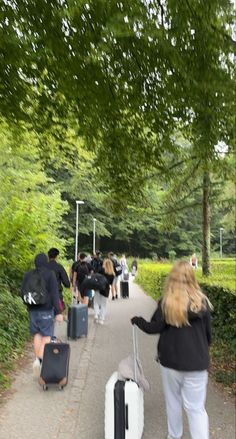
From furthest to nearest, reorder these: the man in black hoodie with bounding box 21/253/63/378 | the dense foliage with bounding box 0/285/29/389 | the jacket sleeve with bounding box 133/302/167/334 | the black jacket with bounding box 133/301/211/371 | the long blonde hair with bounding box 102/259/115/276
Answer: the long blonde hair with bounding box 102/259/115/276
the dense foliage with bounding box 0/285/29/389
the man in black hoodie with bounding box 21/253/63/378
the jacket sleeve with bounding box 133/302/167/334
the black jacket with bounding box 133/301/211/371

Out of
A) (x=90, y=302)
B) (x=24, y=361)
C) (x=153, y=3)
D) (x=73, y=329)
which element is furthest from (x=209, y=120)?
(x=90, y=302)

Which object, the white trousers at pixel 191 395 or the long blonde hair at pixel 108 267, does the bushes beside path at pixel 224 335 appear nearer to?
the white trousers at pixel 191 395

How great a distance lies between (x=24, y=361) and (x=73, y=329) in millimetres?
2108

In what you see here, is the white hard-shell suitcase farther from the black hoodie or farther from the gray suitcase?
the gray suitcase

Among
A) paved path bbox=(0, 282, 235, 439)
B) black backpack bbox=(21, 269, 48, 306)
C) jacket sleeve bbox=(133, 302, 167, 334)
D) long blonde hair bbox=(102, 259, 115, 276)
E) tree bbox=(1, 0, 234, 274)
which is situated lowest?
paved path bbox=(0, 282, 235, 439)

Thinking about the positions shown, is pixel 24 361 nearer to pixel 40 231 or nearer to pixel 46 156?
pixel 46 156

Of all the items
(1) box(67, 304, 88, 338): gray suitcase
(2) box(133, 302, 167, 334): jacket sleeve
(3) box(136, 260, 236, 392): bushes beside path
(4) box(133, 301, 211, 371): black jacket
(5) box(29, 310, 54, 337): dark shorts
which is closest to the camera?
(4) box(133, 301, 211, 371): black jacket

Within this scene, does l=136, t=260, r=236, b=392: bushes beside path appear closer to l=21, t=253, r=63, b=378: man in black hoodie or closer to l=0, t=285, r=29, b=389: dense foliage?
l=21, t=253, r=63, b=378: man in black hoodie

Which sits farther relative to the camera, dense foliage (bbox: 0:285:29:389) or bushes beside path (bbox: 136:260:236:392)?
bushes beside path (bbox: 136:260:236:392)

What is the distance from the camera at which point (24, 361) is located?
7.96 meters

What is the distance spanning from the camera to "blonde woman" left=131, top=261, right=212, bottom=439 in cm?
419

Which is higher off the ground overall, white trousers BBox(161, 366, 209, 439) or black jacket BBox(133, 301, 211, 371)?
black jacket BBox(133, 301, 211, 371)

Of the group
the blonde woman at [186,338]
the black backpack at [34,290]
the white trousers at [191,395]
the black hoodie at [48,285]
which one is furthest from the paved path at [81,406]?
the black backpack at [34,290]

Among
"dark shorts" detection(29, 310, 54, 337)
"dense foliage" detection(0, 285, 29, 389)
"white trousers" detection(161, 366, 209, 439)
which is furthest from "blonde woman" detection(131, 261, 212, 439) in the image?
"dense foliage" detection(0, 285, 29, 389)
